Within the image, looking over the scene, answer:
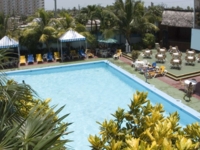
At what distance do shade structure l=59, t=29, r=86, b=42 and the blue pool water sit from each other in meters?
2.25

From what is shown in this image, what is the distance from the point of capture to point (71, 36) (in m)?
22.9

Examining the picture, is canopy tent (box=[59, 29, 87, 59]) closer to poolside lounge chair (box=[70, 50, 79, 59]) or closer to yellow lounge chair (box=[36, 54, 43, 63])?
poolside lounge chair (box=[70, 50, 79, 59])

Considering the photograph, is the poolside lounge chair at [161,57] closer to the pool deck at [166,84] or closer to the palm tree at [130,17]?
the pool deck at [166,84]

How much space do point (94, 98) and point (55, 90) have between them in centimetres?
278

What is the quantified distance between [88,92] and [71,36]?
26.1 feet

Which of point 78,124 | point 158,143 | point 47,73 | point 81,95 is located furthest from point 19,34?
point 158,143

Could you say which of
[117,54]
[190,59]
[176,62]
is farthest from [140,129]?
[117,54]

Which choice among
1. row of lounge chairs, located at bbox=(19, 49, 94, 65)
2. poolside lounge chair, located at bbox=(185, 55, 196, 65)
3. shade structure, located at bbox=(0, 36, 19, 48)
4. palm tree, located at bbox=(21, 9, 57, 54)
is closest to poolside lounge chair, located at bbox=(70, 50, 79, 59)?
row of lounge chairs, located at bbox=(19, 49, 94, 65)

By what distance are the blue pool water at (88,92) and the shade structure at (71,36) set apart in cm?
225

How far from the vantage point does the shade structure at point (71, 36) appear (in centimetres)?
2267

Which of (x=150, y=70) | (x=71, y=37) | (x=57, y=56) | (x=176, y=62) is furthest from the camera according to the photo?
(x=57, y=56)

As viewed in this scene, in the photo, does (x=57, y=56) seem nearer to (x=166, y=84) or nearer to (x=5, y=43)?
(x=5, y=43)

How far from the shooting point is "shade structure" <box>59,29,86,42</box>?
2267 cm

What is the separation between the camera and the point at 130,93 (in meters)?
16.0
